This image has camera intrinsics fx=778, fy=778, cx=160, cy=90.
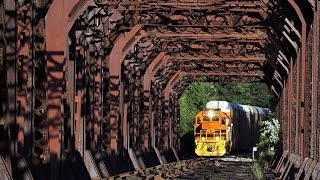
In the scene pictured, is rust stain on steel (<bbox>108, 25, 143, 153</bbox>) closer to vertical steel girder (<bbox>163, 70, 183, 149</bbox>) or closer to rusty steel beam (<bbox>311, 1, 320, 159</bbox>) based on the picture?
rusty steel beam (<bbox>311, 1, 320, 159</bbox>)

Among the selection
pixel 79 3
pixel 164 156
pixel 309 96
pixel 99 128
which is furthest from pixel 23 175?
pixel 164 156

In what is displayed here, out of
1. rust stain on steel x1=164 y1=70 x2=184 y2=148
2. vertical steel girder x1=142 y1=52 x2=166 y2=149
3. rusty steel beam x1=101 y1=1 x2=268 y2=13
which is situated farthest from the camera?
rust stain on steel x1=164 y1=70 x2=184 y2=148

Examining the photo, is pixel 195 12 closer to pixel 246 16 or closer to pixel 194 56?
pixel 246 16

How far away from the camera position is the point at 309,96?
21.8m

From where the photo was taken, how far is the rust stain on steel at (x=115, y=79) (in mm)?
28766

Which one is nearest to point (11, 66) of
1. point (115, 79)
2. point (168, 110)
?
point (115, 79)

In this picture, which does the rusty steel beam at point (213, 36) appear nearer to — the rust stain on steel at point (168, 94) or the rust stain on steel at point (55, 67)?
A: the rust stain on steel at point (55, 67)

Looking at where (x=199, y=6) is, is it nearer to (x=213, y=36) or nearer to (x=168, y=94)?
(x=213, y=36)

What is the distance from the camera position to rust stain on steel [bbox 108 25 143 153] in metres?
28.8

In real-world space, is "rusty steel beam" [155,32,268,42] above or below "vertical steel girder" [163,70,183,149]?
above

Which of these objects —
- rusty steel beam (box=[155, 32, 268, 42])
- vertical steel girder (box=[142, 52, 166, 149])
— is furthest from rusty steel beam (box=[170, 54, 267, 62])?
rusty steel beam (box=[155, 32, 268, 42])

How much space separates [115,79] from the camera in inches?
1134

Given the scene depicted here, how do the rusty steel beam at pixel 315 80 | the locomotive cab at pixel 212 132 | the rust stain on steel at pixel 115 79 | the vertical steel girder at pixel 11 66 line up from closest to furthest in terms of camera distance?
the vertical steel girder at pixel 11 66
the rusty steel beam at pixel 315 80
the rust stain on steel at pixel 115 79
the locomotive cab at pixel 212 132

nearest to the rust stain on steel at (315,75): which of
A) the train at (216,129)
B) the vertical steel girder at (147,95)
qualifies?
the vertical steel girder at (147,95)
